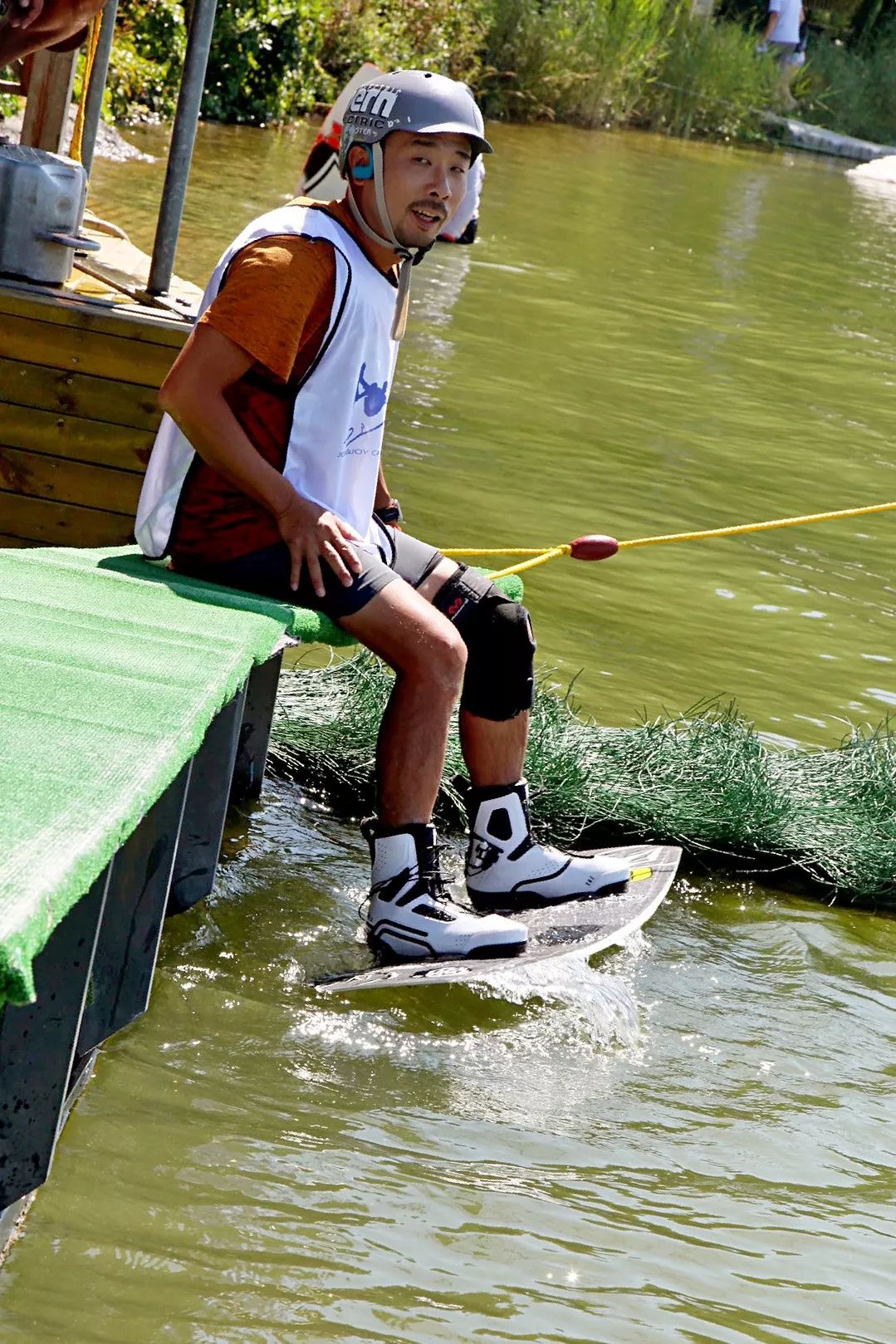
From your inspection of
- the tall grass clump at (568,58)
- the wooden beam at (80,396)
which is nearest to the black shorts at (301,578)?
the wooden beam at (80,396)

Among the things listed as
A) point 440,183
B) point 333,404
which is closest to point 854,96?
point 440,183

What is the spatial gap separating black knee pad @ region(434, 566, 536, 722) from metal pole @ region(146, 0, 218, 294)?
2042 mm

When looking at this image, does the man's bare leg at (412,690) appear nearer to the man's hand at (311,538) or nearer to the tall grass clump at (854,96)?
the man's hand at (311,538)

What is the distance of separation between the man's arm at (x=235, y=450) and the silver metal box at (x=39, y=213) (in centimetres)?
163

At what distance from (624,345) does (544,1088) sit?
8639 millimetres

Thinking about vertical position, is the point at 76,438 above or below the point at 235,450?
below

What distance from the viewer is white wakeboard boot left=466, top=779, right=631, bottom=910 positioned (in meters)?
3.73

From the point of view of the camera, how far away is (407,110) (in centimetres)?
345

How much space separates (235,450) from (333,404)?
247mm

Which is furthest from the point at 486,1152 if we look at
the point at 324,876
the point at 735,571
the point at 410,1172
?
the point at 735,571

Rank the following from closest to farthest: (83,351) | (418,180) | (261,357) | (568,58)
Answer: (261,357), (418,180), (83,351), (568,58)

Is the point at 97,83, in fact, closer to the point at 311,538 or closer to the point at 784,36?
the point at 311,538

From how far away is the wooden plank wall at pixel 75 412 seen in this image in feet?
15.5

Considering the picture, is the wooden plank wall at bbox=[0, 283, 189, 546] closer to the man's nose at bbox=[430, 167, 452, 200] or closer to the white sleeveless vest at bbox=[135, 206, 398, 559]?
the white sleeveless vest at bbox=[135, 206, 398, 559]
